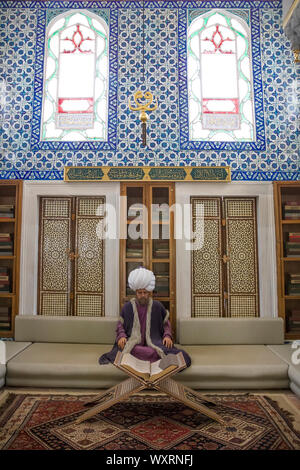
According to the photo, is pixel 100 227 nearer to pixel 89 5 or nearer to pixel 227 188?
pixel 227 188

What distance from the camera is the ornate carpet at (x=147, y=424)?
2646mm

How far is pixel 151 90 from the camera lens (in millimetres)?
5125

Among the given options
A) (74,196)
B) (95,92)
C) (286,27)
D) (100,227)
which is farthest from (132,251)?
(286,27)

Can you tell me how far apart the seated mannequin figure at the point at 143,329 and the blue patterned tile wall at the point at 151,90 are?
74.9 inches

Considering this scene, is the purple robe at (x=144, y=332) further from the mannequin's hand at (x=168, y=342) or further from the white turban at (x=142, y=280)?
the white turban at (x=142, y=280)

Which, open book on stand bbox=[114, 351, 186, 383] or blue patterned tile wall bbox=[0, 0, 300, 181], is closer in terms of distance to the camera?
open book on stand bbox=[114, 351, 186, 383]

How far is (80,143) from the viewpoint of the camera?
5047 mm

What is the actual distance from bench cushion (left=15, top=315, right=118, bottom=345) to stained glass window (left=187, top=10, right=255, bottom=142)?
291 cm

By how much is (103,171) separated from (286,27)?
2.73 meters

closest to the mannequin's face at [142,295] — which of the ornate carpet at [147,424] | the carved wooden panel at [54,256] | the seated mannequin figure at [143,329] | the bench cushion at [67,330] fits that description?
the seated mannequin figure at [143,329]

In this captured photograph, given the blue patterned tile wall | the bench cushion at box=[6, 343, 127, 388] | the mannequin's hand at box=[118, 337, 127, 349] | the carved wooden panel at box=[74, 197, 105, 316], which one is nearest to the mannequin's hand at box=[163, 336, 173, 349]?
the mannequin's hand at box=[118, 337, 127, 349]

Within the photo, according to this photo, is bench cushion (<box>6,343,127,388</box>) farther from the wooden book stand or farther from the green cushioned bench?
the wooden book stand

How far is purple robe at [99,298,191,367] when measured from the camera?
147 inches

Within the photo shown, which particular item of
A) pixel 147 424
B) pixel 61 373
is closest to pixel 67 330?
pixel 61 373
